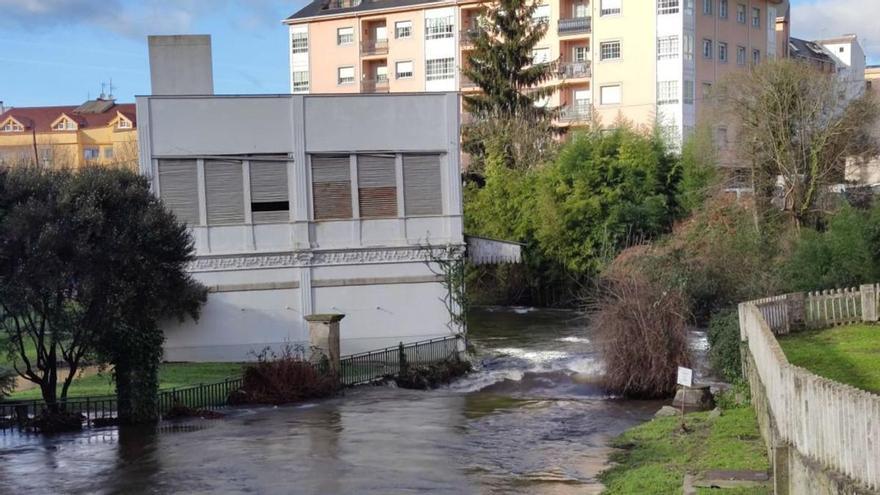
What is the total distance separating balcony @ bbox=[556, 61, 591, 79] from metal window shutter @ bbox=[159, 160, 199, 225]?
125 ft

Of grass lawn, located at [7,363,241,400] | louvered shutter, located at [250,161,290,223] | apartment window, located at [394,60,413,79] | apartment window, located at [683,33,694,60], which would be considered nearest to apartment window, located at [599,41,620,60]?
apartment window, located at [683,33,694,60]

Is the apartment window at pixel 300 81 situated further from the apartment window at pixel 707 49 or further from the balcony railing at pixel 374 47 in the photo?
the apartment window at pixel 707 49

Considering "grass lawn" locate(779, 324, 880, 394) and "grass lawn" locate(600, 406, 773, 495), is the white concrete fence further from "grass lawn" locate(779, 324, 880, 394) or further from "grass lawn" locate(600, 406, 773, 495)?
"grass lawn" locate(779, 324, 880, 394)

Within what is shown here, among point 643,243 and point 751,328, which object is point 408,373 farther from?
point 643,243

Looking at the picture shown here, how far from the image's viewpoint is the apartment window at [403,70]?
73.6 metres

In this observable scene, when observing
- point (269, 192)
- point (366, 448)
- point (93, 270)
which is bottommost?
point (366, 448)

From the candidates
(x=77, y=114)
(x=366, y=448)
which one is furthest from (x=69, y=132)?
(x=366, y=448)

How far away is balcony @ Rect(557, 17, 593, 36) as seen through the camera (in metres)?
66.4

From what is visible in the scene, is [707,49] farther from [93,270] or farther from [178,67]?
[93,270]

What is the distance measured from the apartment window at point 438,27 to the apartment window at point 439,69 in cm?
170

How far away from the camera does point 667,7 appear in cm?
6294

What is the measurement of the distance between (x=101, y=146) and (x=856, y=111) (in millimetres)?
73361

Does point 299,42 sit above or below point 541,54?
above

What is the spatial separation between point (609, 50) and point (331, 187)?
121 ft
